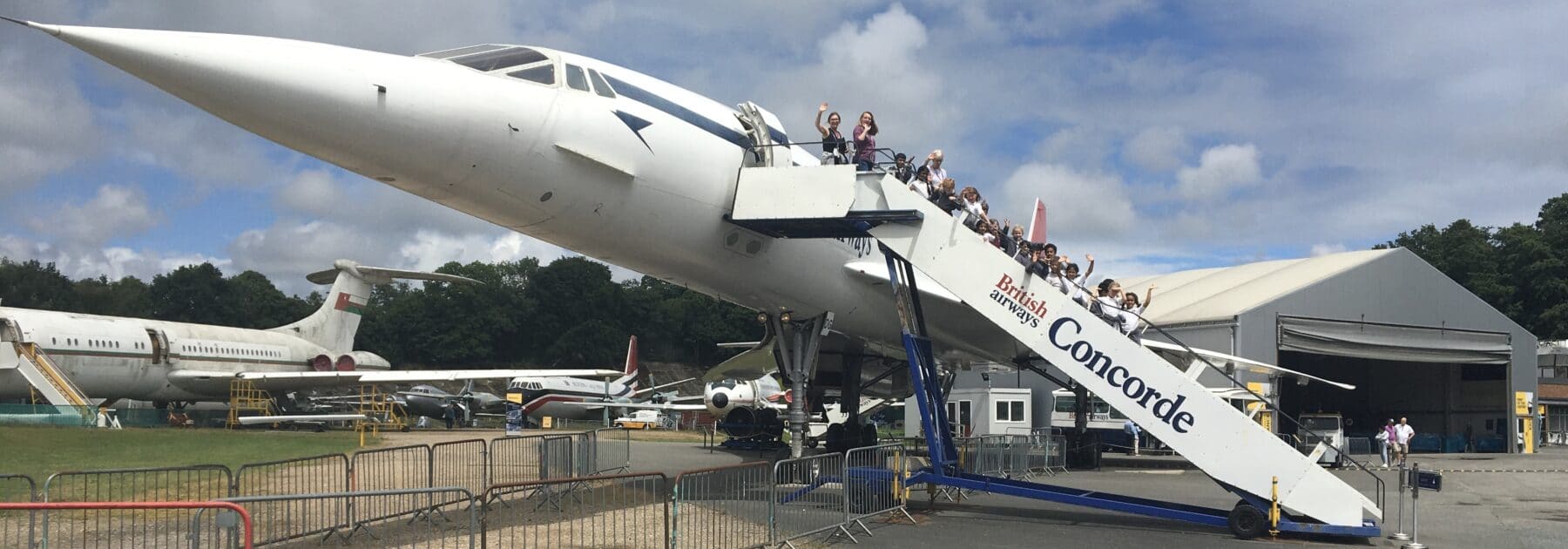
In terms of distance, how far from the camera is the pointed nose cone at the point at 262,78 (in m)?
6.79

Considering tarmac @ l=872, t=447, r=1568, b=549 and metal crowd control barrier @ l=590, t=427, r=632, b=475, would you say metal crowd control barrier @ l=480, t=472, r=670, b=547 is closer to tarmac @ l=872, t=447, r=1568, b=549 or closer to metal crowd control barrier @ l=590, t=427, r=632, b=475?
metal crowd control barrier @ l=590, t=427, r=632, b=475

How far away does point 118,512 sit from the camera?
34.3 ft

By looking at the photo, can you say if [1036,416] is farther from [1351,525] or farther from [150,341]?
[150,341]

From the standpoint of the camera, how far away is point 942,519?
35.1 ft

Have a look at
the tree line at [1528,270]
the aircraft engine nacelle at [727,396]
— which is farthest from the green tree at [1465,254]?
the aircraft engine nacelle at [727,396]

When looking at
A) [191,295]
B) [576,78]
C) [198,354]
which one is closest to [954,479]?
[576,78]

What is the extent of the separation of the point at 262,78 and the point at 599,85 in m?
2.96

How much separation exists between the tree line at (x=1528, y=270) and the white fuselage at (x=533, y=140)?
52.5 metres

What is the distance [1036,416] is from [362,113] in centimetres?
2603

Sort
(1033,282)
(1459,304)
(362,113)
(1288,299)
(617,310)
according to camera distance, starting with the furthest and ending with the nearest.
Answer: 1. (617,310)
2. (1459,304)
3. (1288,299)
4. (1033,282)
5. (362,113)

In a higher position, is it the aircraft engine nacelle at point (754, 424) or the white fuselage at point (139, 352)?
the white fuselage at point (139, 352)

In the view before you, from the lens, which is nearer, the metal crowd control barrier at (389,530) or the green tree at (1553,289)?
the metal crowd control barrier at (389,530)

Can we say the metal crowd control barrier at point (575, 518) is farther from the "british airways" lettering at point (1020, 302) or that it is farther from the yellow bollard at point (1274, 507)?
the yellow bollard at point (1274, 507)

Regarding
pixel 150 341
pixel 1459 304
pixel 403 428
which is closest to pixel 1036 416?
pixel 1459 304
